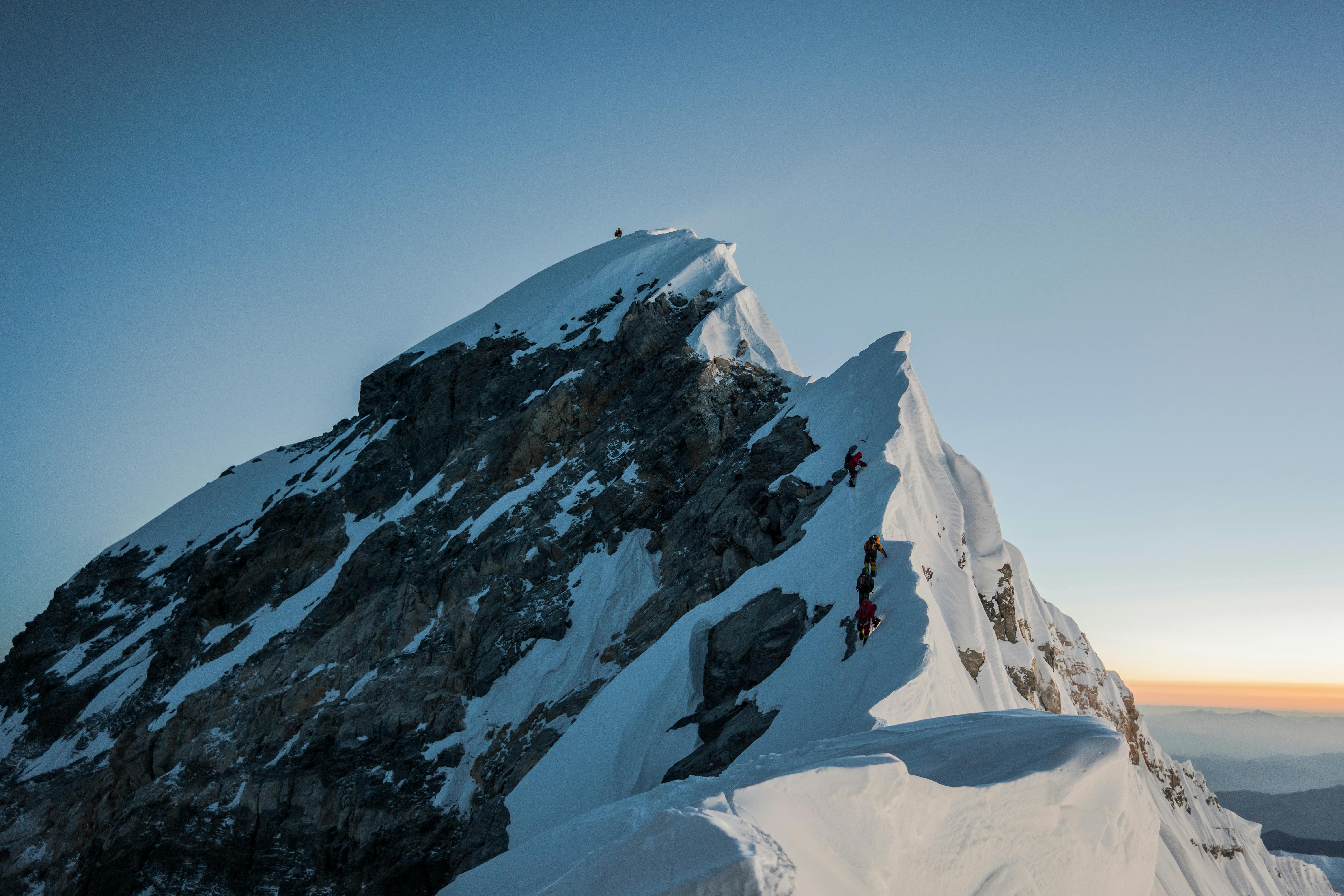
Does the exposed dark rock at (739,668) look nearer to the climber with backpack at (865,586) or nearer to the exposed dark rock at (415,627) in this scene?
the exposed dark rock at (415,627)

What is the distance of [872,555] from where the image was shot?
18328 millimetres

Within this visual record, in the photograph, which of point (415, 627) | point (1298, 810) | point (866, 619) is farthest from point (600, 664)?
point (1298, 810)

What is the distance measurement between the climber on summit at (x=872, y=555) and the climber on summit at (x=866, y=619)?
121cm

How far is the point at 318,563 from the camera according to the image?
1532 inches

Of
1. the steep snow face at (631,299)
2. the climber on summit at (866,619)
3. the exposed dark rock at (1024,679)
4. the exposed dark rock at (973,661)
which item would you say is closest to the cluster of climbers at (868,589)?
the climber on summit at (866,619)

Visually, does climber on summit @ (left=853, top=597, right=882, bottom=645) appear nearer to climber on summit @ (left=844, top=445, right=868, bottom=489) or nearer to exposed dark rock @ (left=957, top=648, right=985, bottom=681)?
exposed dark rock @ (left=957, top=648, right=985, bottom=681)

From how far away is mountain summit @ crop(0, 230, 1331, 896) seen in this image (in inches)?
357

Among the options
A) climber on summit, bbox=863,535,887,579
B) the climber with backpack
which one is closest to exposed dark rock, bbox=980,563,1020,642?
climber on summit, bbox=863,535,887,579

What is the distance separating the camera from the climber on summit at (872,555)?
1822 centimetres

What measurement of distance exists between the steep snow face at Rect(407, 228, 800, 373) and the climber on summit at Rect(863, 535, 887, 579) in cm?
1845

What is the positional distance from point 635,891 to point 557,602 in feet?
81.2

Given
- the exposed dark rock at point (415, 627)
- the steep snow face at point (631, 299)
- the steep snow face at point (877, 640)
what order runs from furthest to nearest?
1. the steep snow face at point (631, 299)
2. the exposed dark rock at point (415, 627)
3. the steep snow face at point (877, 640)

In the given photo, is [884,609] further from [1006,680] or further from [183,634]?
[183,634]

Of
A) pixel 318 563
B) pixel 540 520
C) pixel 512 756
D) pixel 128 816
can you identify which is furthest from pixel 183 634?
pixel 512 756
